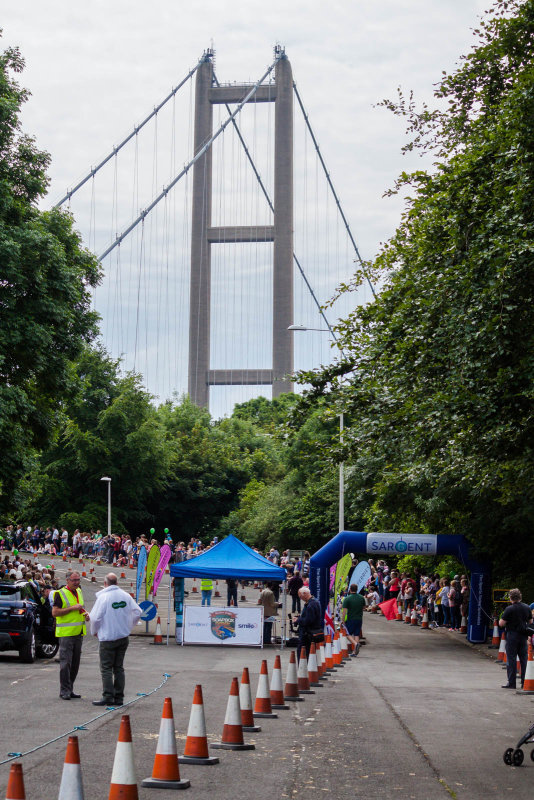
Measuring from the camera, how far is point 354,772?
9219 millimetres

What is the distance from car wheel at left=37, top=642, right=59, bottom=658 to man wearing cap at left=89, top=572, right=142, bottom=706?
696cm

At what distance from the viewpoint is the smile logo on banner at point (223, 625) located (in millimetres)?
24531

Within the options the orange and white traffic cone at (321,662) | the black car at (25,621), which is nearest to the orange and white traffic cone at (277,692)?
the orange and white traffic cone at (321,662)

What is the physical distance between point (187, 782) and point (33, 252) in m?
18.5

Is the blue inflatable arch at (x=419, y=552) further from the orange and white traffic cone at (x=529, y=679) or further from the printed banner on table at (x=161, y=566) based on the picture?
the orange and white traffic cone at (x=529, y=679)

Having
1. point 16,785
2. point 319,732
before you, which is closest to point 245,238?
point 319,732

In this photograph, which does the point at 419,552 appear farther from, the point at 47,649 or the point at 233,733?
the point at 233,733

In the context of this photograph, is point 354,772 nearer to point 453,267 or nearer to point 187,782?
point 187,782

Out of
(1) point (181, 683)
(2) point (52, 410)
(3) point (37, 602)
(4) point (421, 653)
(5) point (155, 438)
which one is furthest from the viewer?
(5) point (155, 438)

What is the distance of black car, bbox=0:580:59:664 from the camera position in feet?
60.2

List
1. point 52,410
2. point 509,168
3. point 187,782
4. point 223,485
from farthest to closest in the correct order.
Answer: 1. point 223,485
2. point 52,410
3. point 509,168
4. point 187,782

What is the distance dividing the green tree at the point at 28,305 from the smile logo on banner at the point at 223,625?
6.05 m

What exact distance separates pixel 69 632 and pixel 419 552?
15420 millimetres

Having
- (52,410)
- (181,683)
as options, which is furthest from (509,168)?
(52,410)
